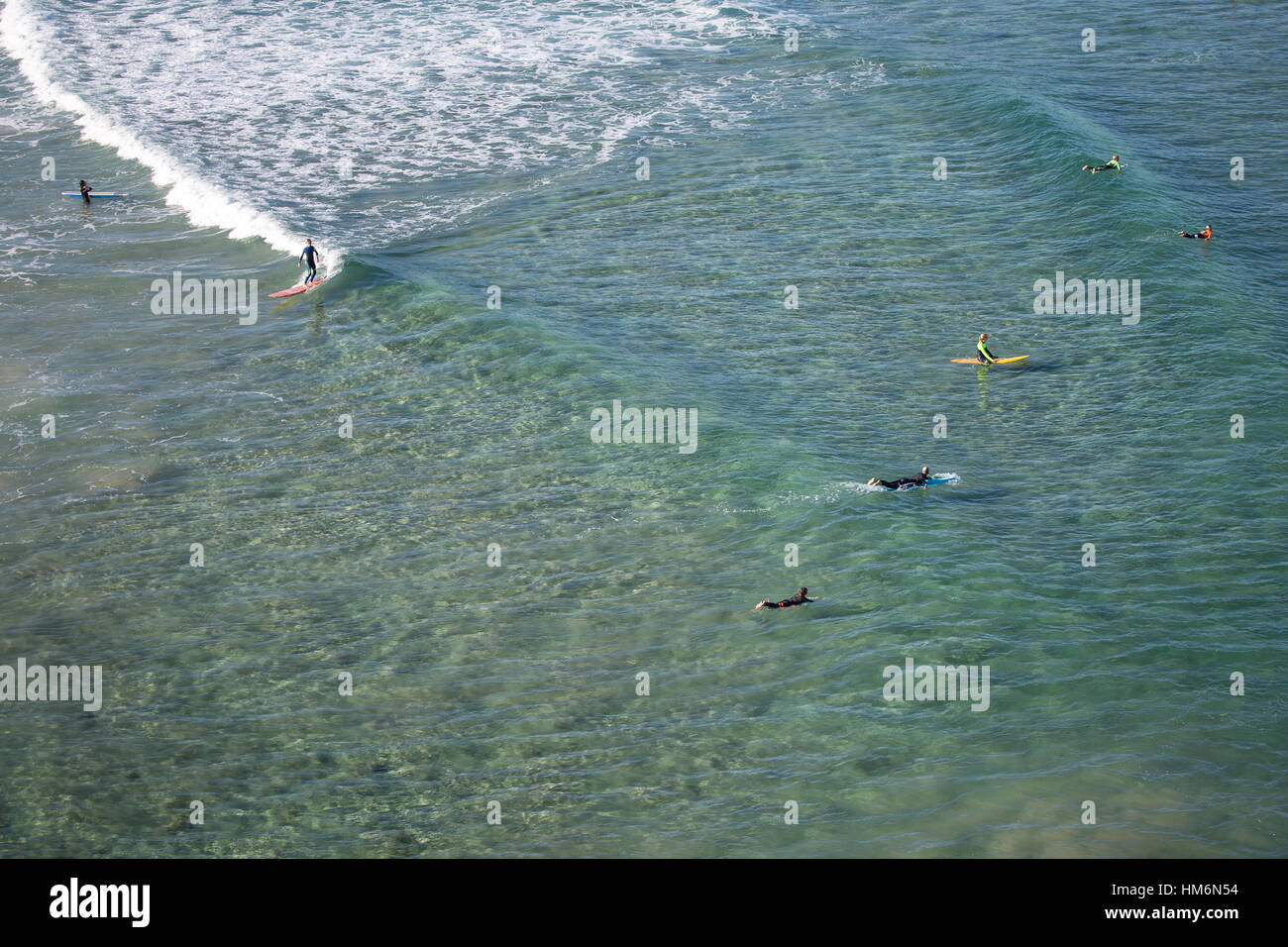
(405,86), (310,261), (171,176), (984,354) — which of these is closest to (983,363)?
(984,354)

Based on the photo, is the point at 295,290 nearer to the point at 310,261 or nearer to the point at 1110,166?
the point at 310,261

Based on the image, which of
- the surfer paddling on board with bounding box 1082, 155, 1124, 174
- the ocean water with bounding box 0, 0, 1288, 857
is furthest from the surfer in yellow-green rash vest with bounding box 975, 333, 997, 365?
the surfer paddling on board with bounding box 1082, 155, 1124, 174

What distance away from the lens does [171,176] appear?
158 feet

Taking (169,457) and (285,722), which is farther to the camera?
(169,457)

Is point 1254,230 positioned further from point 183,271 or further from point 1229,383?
point 183,271

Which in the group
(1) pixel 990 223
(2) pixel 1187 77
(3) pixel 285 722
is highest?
(2) pixel 1187 77

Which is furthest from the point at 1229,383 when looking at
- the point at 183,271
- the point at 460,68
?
the point at 460,68

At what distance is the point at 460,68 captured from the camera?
6031 centimetres

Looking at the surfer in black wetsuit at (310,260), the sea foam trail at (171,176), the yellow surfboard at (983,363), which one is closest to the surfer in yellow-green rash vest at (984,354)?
the yellow surfboard at (983,363)

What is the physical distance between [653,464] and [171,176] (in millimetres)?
28218

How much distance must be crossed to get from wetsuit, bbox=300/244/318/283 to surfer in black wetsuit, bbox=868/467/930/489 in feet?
65.7

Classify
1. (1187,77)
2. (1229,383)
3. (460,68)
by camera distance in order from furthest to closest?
(460,68) < (1187,77) < (1229,383)

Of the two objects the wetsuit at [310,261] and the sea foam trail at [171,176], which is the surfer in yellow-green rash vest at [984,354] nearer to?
the sea foam trail at [171,176]
